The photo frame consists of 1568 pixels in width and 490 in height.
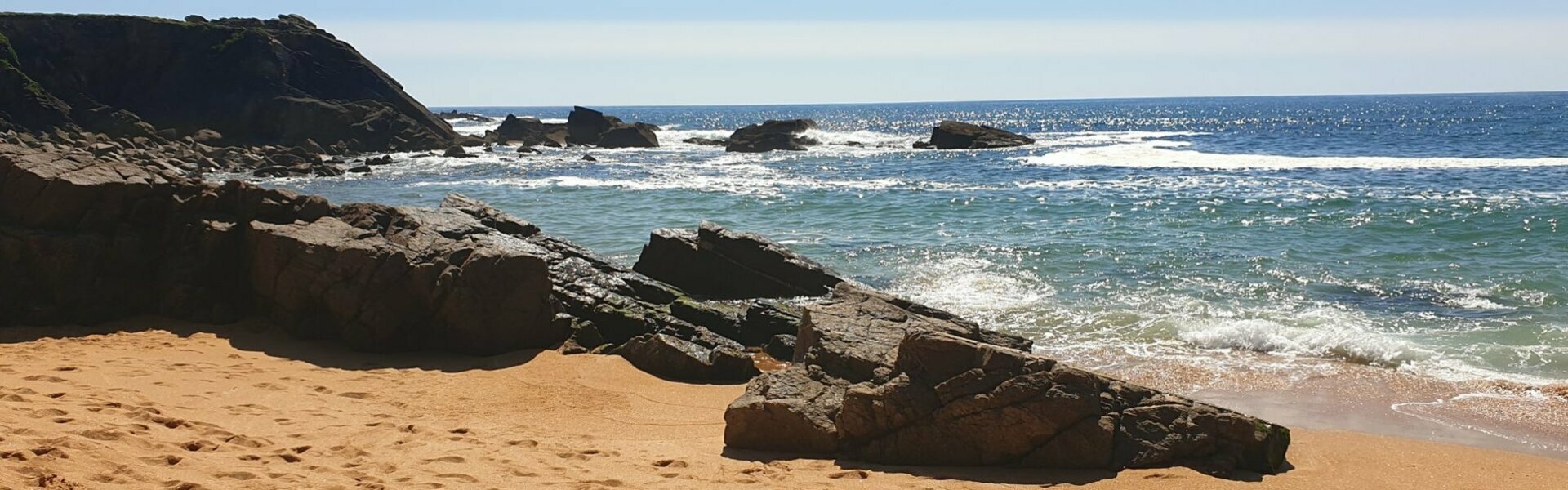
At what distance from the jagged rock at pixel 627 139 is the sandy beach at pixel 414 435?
173 feet

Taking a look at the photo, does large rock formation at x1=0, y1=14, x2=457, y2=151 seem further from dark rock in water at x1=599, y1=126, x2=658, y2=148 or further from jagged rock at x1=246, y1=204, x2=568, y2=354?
jagged rock at x1=246, y1=204, x2=568, y2=354

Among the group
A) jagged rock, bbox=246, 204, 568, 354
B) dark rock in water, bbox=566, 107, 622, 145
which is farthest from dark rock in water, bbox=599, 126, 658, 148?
jagged rock, bbox=246, 204, 568, 354

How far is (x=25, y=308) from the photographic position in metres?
10.4

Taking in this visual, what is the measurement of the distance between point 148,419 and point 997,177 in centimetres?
3239

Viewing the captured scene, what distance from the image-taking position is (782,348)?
37.6 feet

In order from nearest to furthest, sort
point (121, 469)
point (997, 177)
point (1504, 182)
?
point (121, 469), point (1504, 182), point (997, 177)

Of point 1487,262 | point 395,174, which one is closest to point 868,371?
point 1487,262

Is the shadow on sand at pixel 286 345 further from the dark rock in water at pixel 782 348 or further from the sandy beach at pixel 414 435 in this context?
the dark rock in water at pixel 782 348

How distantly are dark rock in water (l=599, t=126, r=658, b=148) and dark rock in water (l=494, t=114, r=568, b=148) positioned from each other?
8.10ft

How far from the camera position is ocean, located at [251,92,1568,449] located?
12.2m

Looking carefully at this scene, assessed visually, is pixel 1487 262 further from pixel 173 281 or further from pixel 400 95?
pixel 400 95

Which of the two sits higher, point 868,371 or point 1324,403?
point 868,371

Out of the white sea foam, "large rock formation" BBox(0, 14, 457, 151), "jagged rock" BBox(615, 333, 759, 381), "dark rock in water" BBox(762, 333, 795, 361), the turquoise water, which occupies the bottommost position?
the white sea foam

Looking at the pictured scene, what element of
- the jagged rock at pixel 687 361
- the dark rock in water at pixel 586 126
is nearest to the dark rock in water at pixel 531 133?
the dark rock in water at pixel 586 126
